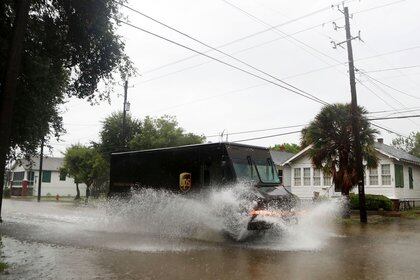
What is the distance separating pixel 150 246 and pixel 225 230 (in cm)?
232

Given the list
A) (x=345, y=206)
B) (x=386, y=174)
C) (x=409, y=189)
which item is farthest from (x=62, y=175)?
(x=409, y=189)

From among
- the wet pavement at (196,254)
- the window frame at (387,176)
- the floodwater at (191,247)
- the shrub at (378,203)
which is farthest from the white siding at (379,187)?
the wet pavement at (196,254)

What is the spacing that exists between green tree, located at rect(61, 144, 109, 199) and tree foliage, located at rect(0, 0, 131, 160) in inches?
998

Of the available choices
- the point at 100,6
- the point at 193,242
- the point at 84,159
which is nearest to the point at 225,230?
the point at 193,242

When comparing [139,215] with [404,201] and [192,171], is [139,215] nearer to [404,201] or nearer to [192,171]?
[192,171]

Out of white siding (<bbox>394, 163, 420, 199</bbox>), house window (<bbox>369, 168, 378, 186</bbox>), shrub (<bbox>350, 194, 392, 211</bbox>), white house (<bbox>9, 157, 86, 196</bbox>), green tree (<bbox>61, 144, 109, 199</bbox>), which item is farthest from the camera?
white house (<bbox>9, 157, 86, 196</bbox>)

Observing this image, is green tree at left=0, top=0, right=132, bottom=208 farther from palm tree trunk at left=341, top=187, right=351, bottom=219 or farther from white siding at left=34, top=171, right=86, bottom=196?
white siding at left=34, top=171, right=86, bottom=196

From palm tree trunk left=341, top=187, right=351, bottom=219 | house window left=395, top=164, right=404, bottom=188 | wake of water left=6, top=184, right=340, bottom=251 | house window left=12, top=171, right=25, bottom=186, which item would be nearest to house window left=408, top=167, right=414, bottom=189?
house window left=395, top=164, right=404, bottom=188

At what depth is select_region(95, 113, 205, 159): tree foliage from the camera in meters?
37.2

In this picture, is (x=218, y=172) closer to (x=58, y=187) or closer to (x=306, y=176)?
(x=306, y=176)

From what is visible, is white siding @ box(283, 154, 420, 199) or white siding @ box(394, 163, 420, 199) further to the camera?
white siding @ box(394, 163, 420, 199)

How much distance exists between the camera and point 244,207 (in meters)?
11.2

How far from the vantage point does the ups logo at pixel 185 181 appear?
12828 millimetres

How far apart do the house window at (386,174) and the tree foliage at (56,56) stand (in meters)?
22.8
